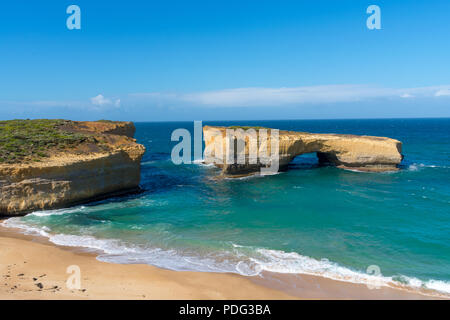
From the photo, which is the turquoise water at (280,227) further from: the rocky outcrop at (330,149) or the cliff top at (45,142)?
the cliff top at (45,142)

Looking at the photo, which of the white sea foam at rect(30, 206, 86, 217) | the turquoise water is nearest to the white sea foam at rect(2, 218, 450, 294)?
the turquoise water

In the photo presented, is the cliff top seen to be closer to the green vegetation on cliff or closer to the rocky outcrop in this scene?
the green vegetation on cliff

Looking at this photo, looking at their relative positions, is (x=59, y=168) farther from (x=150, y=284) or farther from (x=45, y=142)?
(x=150, y=284)

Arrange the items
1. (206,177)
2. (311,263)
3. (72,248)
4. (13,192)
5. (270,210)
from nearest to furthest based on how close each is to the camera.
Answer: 1. (311,263)
2. (72,248)
3. (13,192)
4. (270,210)
5. (206,177)

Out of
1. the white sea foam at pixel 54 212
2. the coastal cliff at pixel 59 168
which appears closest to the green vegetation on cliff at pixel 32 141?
the coastal cliff at pixel 59 168
